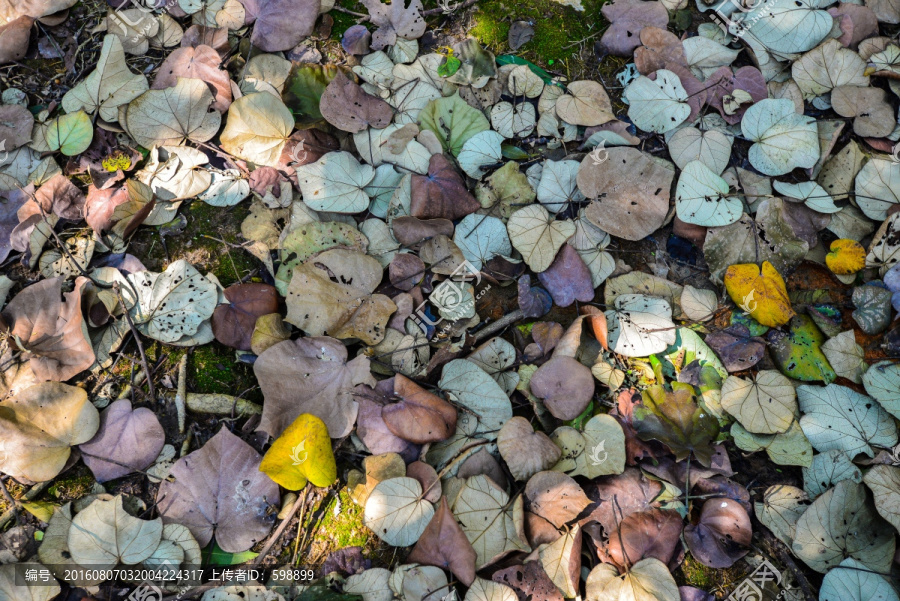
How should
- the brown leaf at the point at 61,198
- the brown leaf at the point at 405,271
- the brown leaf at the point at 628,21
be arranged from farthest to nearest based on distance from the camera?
the brown leaf at the point at 628,21 < the brown leaf at the point at 61,198 < the brown leaf at the point at 405,271

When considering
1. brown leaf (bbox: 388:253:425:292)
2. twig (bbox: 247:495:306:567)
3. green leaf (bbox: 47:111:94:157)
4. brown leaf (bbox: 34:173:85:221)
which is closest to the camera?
twig (bbox: 247:495:306:567)

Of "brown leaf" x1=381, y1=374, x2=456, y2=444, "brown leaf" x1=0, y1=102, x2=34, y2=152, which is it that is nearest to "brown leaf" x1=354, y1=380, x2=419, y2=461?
"brown leaf" x1=381, y1=374, x2=456, y2=444

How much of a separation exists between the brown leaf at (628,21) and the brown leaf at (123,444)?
8.37 ft

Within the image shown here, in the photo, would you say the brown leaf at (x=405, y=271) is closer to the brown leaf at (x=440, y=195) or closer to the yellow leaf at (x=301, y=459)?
the brown leaf at (x=440, y=195)

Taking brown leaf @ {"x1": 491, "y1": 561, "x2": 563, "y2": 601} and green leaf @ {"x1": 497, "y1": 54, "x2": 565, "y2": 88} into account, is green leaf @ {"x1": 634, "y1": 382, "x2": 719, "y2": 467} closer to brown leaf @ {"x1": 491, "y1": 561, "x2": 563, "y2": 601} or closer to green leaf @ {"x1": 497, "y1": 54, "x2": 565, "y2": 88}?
brown leaf @ {"x1": 491, "y1": 561, "x2": 563, "y2": 601}

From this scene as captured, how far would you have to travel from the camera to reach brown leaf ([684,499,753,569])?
6.31 feet

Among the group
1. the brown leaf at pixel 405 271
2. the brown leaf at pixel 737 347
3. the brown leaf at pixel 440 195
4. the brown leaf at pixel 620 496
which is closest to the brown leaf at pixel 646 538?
the brown leaf at pixel 620 496

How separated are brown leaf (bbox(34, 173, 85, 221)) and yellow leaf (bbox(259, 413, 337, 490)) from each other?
1.38 metres

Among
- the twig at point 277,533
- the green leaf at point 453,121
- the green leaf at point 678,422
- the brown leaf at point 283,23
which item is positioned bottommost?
the twig at point 277,533

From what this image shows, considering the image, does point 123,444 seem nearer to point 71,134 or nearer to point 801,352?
point 71,134

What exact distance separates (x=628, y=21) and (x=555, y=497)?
84.7 inches

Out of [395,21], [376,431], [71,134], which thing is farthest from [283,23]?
[376,431]

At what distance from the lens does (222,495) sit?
2035 millimetres

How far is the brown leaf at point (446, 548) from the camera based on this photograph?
1.89 meters
